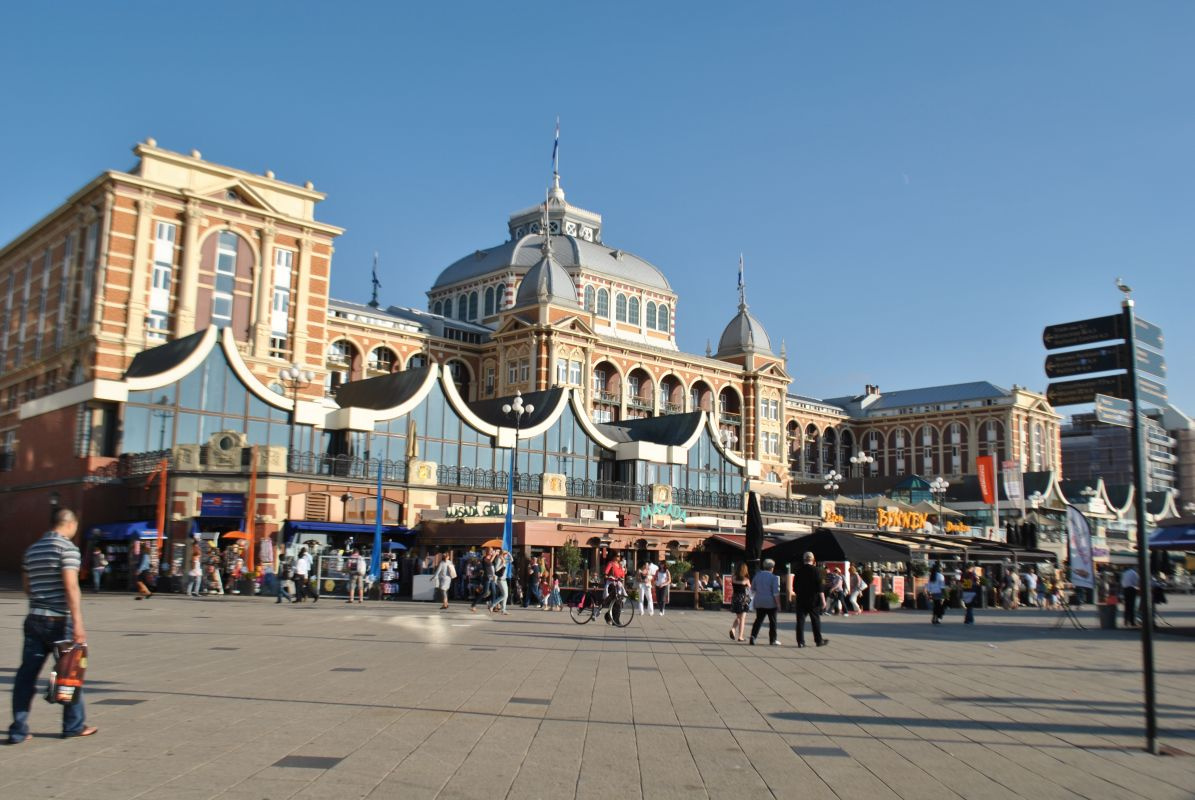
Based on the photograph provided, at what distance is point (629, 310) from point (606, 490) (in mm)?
40951

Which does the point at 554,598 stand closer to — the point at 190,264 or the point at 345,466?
the point at 345,466

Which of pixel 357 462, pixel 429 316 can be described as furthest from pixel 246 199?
pixel 429 316

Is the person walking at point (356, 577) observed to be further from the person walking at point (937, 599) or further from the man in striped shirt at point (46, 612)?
the man in striped shirt at point (46, 612)

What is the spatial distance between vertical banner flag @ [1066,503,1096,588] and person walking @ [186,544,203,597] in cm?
2462

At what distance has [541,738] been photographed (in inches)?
357

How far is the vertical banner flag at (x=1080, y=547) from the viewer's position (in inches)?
1106

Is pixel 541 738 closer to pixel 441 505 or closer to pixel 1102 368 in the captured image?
pixel 1102 368

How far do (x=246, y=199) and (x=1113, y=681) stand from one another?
153 feet

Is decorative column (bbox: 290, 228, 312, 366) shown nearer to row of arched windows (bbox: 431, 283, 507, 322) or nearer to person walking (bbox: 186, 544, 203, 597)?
person walking (bbox: 186, 544, 203, 597)

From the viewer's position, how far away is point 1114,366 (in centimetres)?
1020

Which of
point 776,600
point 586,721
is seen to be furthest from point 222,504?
point 586,721

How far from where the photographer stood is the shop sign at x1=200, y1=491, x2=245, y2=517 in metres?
36.8

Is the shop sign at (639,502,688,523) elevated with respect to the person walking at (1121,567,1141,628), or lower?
elevated

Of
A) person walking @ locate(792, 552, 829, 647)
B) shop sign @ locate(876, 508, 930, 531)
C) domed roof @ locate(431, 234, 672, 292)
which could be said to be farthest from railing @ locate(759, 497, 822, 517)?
person walking @ locate(792, 552, 829, 647)
